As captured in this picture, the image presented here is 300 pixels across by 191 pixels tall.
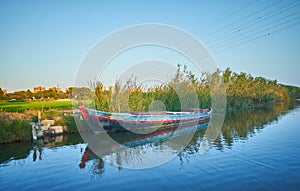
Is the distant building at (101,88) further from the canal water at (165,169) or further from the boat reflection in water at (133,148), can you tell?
the canal water at (165,169)

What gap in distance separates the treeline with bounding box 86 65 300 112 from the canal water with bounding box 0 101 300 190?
5746 mm

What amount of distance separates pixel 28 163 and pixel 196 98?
2431cm

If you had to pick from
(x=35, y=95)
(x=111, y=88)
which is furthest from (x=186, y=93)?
(x=35, y=95)

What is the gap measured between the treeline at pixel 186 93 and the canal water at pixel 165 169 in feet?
18.9

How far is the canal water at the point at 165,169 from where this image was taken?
287 inches

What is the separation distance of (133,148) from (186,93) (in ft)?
59.3

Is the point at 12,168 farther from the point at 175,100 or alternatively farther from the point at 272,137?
the point at 175,100

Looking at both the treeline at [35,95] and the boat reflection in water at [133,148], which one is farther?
the treeline at [35,95]

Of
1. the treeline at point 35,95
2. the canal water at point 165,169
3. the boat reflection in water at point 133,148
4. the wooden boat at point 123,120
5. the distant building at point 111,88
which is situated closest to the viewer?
the canal water at point 165,169

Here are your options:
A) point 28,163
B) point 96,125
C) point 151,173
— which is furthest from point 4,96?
point 151,173

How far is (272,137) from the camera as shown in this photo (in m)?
14.2

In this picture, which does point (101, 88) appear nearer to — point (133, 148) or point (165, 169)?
point (133, 148)

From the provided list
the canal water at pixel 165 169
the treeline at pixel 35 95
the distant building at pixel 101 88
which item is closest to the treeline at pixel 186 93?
the distant building at pixel 101 88

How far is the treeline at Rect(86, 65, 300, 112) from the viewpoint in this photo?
17859mm
